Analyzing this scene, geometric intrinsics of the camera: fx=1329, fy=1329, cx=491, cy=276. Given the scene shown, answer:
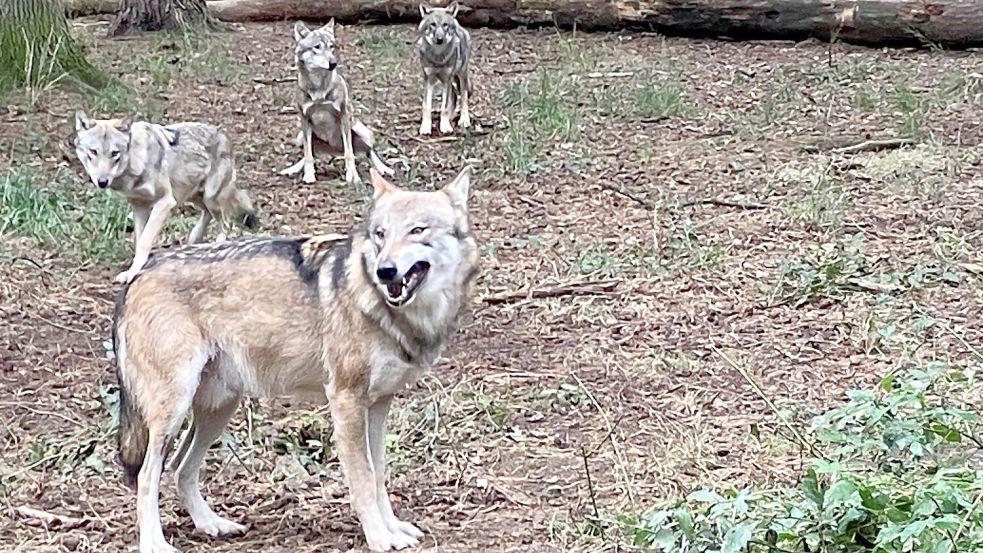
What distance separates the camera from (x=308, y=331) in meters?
4.68

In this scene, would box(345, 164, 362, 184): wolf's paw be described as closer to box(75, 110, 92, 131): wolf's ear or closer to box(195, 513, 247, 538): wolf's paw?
box(75, 110, 92, 131): wolf's ear

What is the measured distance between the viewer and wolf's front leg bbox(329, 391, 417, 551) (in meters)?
4.58

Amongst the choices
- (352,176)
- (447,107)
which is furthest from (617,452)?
(447,107)

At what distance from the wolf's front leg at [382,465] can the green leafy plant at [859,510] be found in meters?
0.80

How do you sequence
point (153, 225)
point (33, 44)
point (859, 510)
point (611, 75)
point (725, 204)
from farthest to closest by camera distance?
point (611, 75) → point (33, 44) → point (725, 204) → point (153, 225) → point (859, 510)

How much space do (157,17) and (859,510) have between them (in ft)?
44.1

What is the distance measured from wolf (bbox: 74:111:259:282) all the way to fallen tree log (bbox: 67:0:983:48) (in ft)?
24.7

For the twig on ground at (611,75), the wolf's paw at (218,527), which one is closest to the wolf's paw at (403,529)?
the wolf's paw at (218,527)

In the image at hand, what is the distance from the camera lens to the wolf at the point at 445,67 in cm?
1171

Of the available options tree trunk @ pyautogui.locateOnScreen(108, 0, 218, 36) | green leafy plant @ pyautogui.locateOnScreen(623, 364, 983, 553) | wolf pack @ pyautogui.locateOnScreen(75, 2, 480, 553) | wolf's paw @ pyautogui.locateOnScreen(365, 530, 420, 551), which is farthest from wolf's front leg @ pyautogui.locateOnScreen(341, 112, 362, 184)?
green leafy plant @ pyautogui.locateOnScreen(623, 364, 983, 553)

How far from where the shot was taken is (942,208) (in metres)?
8.49

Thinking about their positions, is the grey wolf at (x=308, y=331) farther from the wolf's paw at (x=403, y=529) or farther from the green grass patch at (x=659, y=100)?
the green grass patch at (x=659, y=100)

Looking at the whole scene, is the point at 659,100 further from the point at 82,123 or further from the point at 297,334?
the point at 297,334

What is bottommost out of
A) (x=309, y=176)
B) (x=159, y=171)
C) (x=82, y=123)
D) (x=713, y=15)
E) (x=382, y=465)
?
(x=309, y=176)
